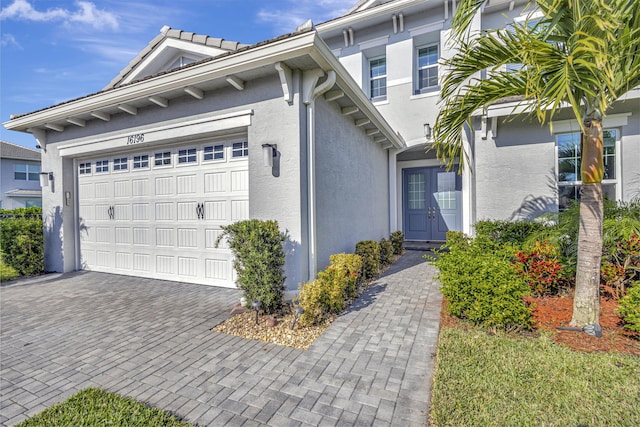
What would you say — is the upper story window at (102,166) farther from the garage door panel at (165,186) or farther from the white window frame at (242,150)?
the white window frame at (242,150)

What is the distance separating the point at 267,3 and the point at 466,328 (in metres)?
8.51

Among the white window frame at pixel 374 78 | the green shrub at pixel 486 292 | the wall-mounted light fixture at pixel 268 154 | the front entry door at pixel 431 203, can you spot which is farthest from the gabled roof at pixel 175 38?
the front entry door at pixel 431 203

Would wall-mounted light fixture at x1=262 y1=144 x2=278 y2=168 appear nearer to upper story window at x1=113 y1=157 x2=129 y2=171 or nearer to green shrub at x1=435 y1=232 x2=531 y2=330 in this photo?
green shrub at x1=435 y1=232 x2=531 y2=330

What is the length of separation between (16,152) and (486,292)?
3278 centimetres

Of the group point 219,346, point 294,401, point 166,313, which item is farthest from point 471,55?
point 166,313

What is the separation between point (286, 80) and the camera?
465cm

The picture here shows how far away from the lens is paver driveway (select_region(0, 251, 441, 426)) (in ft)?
8.22

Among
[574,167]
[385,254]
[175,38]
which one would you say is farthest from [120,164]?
[574,167]

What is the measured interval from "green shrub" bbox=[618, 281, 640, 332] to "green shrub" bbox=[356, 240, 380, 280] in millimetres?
3844

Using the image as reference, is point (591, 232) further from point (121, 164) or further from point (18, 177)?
point (18, 177)

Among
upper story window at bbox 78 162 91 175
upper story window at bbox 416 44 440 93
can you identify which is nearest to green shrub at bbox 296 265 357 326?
upper story window at bbox 78 162 91 175

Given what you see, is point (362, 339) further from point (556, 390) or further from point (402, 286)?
point (402, 286)

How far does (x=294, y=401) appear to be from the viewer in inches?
102

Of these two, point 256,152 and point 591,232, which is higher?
point 256,152
